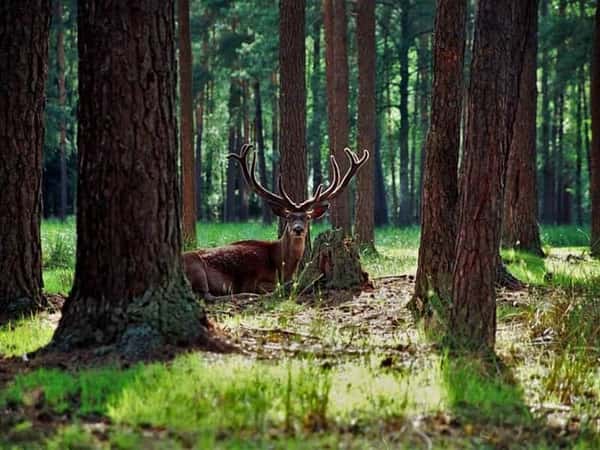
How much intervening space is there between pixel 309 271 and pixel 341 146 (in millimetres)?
7469

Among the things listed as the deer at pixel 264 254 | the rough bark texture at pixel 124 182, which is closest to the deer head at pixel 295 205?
the deer at pixel 264 254

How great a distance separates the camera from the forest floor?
4641 millimetres

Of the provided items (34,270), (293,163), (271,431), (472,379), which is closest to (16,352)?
(34,270)

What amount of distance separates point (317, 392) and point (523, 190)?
1144 cm

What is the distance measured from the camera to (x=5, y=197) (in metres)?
8.12

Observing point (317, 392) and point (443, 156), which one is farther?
point (443, 156)

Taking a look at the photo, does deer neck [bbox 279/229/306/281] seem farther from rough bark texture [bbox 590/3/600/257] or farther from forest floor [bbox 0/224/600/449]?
rough bark texture [bbox 590/3/600/257]

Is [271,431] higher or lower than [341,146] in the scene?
lower

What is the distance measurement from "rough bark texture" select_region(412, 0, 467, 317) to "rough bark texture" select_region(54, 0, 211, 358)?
3.28 m

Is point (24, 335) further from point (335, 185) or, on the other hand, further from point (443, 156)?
point (335, 185)

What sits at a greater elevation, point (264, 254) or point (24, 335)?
point (264, 254)

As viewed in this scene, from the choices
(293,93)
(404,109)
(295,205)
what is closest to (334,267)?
(295,205)

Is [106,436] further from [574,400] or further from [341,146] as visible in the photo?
[341,146]

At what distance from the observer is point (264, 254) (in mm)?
11648
